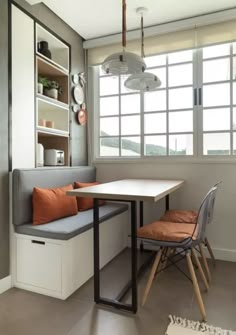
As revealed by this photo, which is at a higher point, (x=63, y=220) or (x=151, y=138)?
(x=151, y=138)

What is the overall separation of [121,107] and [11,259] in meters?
2.12

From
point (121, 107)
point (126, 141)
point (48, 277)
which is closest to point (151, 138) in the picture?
point (126, 141)

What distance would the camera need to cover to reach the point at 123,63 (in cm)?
172

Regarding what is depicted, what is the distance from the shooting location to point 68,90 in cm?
297

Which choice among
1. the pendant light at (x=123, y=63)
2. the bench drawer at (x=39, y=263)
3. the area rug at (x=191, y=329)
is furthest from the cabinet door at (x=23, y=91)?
the area rug at (x=191, y=329)

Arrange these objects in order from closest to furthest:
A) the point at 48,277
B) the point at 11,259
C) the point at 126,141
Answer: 1. the point at 48,277
2. the point at 11,259
3. the point at 126,141

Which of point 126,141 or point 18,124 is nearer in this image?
point 18,124

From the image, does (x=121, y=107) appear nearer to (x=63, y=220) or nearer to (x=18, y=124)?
(x=18, y=124)

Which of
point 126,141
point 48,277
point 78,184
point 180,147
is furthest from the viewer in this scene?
point 126,141

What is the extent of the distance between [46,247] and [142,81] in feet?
5.13

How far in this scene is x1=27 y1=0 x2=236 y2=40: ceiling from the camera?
8.22ft

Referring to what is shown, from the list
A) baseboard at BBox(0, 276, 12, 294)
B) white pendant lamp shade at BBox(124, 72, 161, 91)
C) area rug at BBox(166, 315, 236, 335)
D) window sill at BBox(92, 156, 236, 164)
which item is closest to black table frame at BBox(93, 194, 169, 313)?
area rug at BBox(166, 315, 236, 335)

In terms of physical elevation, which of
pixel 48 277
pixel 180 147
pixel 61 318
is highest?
pixel 180 147

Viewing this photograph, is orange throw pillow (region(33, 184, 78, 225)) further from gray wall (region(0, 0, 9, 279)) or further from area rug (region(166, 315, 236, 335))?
area rug (region(166, 315, 236, 335))
